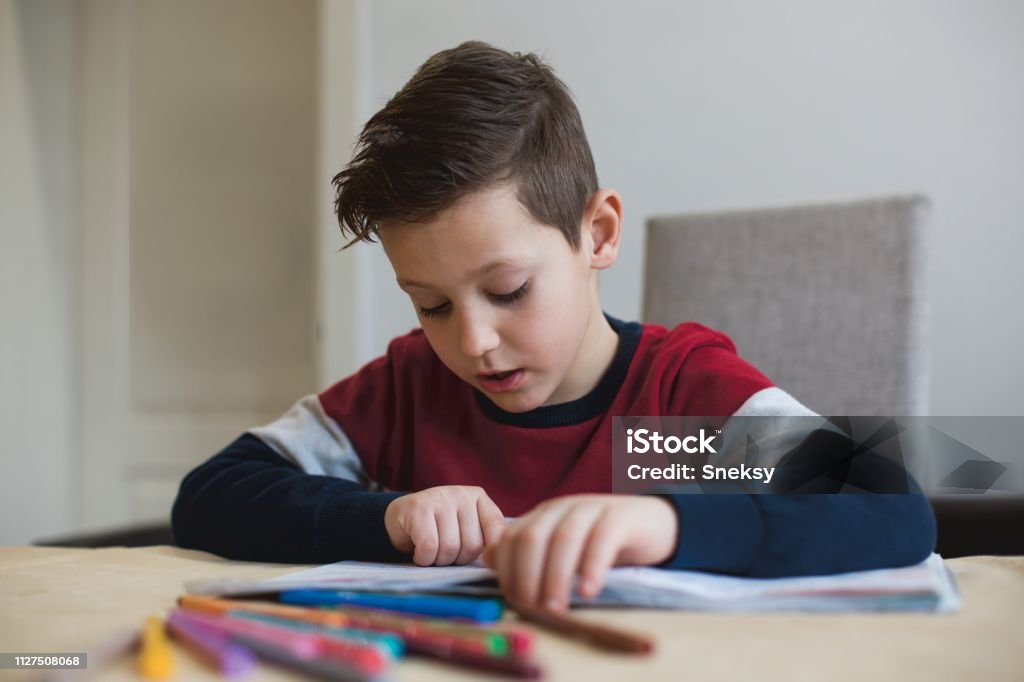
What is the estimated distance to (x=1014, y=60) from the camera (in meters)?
1.78

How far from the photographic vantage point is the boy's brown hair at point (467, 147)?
0.84 m

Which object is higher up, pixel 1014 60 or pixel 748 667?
pixel 1014 60

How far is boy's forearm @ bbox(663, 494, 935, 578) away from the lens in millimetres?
543

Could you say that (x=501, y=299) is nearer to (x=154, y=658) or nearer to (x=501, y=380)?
(x=501, y=380)

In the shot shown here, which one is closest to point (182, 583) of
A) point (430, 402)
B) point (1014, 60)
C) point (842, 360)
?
point (430, 402)

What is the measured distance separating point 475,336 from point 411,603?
378mm

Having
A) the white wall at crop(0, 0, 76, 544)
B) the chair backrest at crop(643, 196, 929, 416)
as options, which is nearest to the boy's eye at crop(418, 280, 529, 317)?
the chair backrest at crop(643, 196, 929, 416)

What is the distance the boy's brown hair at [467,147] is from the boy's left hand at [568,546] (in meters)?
0.40

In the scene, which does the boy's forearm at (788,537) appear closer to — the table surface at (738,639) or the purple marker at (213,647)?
the table surface at (738,639)

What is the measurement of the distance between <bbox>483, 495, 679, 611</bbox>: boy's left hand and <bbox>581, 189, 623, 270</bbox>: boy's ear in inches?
19.4

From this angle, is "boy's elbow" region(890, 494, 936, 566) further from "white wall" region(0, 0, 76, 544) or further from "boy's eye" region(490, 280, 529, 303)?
"white wall" region(0, 0, 76, 544)

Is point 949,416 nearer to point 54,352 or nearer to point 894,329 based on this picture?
point 894,329

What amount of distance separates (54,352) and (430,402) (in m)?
1.89

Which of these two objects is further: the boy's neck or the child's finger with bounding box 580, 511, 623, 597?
the boy's neck
